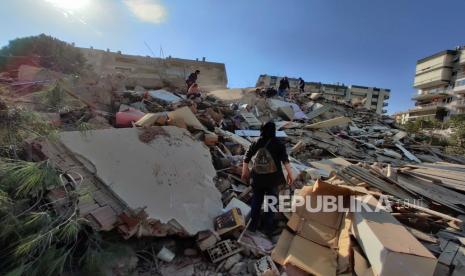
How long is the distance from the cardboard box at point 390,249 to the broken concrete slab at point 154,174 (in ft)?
4.97

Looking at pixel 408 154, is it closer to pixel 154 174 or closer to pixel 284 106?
pixel 284 106

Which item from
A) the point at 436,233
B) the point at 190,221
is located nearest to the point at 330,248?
the point at 436,233

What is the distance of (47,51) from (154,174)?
10.4m

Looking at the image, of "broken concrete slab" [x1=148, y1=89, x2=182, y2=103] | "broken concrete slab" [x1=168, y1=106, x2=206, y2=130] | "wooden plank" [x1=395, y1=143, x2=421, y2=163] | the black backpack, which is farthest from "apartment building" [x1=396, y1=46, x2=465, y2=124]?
the black backpack

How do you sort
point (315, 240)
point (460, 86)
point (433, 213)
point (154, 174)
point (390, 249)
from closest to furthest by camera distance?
1. point (390, 249)
2. point (315, 240)
3. point (433, 213)
4. point (154, 174)
5. point (460, 86)

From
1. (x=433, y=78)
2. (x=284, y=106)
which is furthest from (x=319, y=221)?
(x=433, y=78)

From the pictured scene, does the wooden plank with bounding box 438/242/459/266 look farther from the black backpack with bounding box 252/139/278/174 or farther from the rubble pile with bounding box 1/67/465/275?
the black backpack with bounding box 252/139/278/174

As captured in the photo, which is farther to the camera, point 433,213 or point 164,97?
point 164,97

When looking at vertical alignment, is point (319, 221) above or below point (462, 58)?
→ below

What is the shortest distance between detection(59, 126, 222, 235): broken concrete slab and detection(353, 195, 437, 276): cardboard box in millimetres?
1513

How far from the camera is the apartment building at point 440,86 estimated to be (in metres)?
40.6

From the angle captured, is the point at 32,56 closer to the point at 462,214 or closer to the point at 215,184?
the point at 215,184

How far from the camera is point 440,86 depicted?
45344mm

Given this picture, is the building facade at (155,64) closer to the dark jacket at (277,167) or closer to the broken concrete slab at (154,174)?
the broken concrete slab at (154,174)
